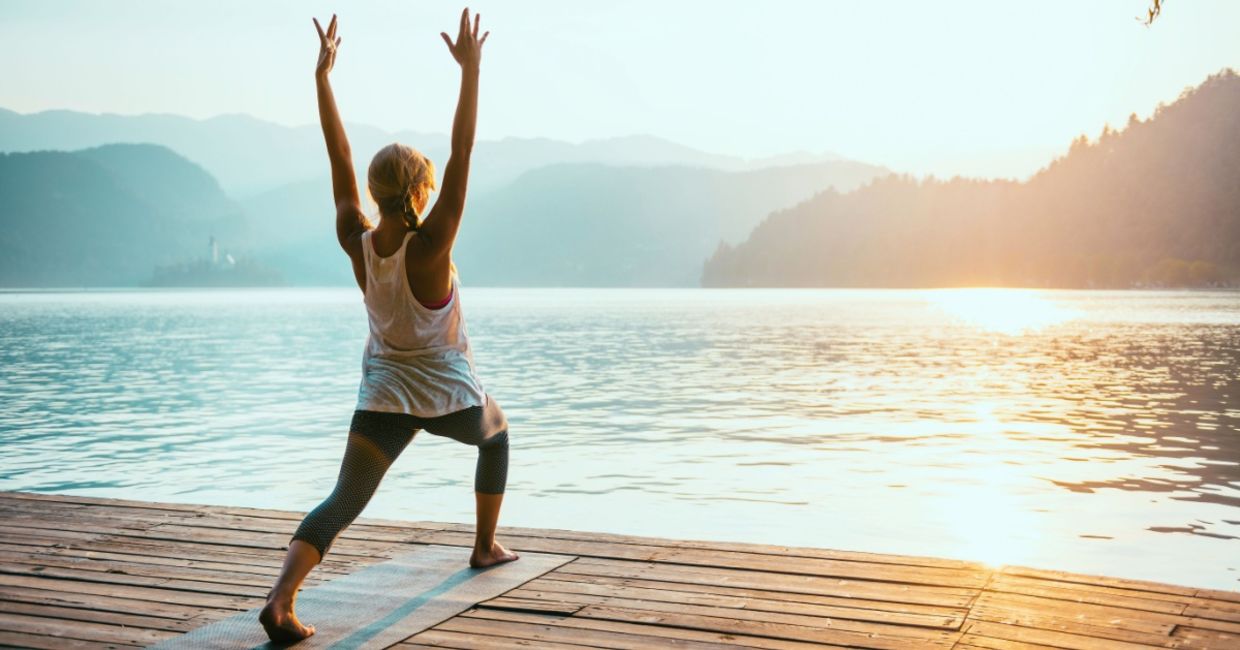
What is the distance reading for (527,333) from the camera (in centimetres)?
6131

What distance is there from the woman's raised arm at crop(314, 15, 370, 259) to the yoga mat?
143 centimetres

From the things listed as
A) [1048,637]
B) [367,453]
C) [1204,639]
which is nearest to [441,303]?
[367,453]

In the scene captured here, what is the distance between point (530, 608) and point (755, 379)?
26.5m

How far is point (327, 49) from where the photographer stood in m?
4.66

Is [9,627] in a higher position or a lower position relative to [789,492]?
higher

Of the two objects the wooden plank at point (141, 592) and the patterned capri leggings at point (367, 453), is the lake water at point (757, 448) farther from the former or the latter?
the patterned capri leggings at point (367, 453)

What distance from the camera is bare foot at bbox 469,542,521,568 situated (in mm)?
5414

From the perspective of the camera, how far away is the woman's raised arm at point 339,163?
14.6 feet

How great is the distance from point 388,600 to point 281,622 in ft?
2.32

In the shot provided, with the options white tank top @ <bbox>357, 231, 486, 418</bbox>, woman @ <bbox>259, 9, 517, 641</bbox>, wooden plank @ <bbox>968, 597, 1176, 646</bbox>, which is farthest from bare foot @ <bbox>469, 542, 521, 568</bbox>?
wooden plank @ <bbox>968, 597, 1176, 646</bbox>

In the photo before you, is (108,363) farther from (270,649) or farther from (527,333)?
(270,649)

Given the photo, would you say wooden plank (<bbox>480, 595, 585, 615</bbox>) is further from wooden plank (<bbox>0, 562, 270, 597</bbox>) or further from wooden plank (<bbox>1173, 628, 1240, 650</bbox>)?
wooden plank (<bbox>1173, 628, 1240, 650</bbox>)

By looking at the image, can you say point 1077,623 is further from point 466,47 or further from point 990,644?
point 466,47

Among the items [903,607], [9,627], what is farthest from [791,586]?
[9,627]
